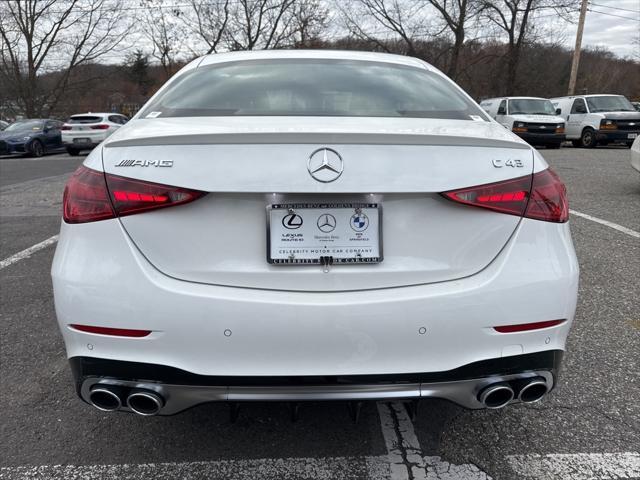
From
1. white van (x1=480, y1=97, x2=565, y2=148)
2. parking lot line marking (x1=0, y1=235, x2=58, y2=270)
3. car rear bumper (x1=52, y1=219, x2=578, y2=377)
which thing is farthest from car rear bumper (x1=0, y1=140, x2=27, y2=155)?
car rear bumper (x1=52, y1=219, x2=578, y2=377)

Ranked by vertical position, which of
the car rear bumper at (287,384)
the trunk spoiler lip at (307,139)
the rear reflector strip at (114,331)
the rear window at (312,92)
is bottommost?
the car rear bumper at (287,384)

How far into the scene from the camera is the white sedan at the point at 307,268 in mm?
1685

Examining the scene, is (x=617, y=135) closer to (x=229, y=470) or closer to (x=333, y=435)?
(x=333, y=435)

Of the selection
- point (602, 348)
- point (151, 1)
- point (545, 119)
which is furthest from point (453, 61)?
point (602, 348)

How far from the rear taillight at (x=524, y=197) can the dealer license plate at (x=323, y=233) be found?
284mm

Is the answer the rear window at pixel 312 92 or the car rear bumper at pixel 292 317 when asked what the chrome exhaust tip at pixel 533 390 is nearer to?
the car rear bumper at pixel 292 317

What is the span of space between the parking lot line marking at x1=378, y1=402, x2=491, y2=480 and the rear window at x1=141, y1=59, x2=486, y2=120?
54.5 inches

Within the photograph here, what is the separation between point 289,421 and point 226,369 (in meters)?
0.82

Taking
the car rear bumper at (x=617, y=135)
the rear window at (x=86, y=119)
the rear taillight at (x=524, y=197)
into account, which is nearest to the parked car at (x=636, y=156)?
the rear taillight at (x=524, y=197)

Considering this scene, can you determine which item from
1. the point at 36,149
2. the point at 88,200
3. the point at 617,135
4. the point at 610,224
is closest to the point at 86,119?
the point at 36,149

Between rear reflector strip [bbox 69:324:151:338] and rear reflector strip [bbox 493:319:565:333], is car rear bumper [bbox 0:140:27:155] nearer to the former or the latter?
rear reflector strip [bbox 69:324:151:338]

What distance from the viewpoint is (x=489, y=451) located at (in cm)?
221

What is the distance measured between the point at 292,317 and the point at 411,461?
0.93 meters

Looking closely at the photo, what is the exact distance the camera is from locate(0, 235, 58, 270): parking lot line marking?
494cm
